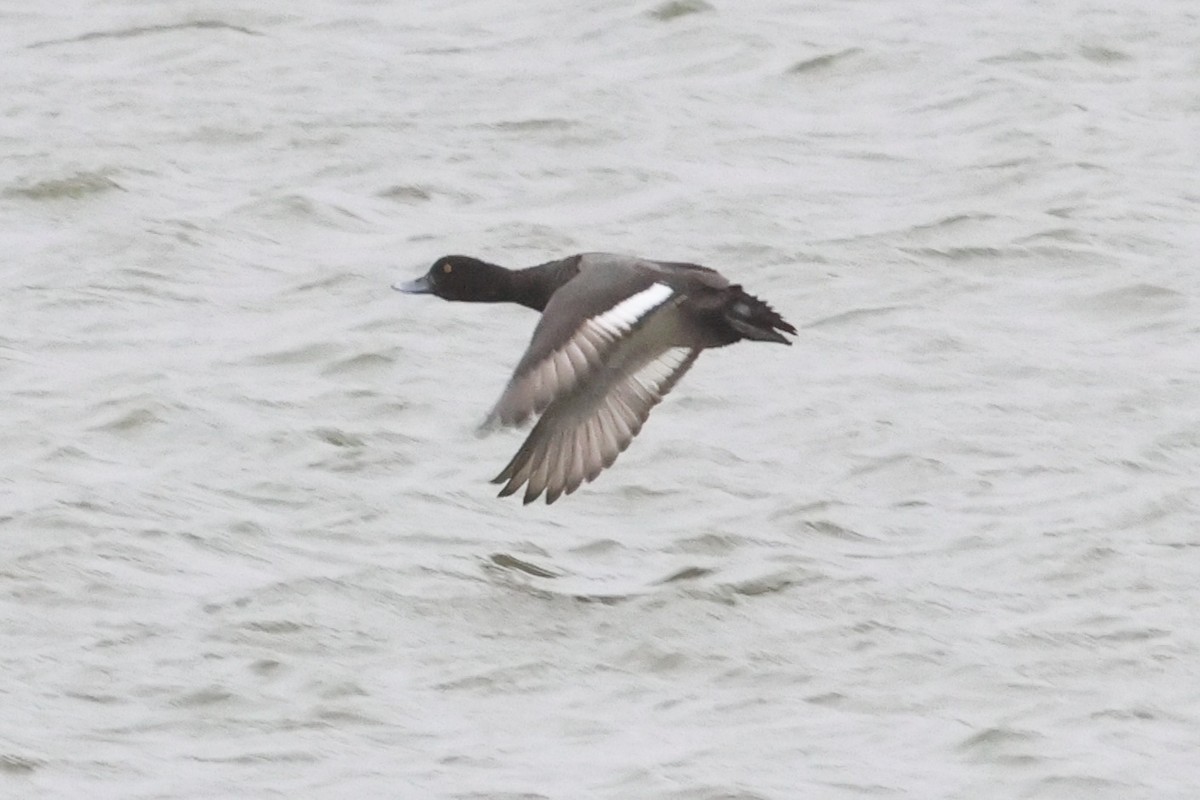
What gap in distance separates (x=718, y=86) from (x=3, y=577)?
4631 millimetres

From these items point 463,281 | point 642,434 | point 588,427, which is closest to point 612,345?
point 588,427

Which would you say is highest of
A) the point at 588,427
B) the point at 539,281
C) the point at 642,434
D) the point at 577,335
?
the point at 577,335

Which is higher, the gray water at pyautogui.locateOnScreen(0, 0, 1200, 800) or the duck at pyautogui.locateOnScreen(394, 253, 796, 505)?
the duck at pyautogui.locateOnScreen(394, 253, 796, 505)

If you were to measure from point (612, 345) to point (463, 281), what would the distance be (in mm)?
1096

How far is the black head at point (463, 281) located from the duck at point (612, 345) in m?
0.43

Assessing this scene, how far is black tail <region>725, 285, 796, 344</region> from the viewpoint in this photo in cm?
654

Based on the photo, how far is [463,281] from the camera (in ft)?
24.5

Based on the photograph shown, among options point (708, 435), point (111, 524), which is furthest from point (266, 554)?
point (708, 435)

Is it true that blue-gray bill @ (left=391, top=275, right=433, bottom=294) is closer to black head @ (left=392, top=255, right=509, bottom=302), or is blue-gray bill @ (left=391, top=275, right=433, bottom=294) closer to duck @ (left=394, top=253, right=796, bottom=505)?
black head @ (left=392, top=255, right=509, bottom=302)

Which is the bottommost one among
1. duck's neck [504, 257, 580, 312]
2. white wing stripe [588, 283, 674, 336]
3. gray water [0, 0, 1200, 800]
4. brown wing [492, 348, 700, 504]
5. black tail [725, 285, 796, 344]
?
gray water [0, 0, 1200, 800]

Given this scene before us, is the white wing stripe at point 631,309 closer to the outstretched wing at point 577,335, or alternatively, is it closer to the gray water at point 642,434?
the outstretched wing at point 577,335

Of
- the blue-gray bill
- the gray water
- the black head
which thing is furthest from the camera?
the blue-gray bill

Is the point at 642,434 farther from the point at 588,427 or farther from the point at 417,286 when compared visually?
the point at 588,427

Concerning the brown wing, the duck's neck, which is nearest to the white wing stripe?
the brown wing
